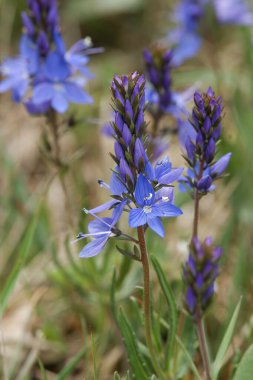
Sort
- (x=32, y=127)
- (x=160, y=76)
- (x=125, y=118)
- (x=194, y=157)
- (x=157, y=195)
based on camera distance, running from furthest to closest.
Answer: (x=32, y=127)
(x=160, y=76)
(x=194, y=157)
(x=157, y=195)
(x=125, y=118)

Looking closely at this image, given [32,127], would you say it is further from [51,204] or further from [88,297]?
[88,297]

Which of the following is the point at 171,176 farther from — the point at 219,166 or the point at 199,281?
the point at 199,281

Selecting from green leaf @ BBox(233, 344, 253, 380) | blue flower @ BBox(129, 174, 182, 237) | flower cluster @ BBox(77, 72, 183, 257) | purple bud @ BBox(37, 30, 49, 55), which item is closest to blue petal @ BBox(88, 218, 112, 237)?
flower cluster @ BBox(77, 72, 183, 257)

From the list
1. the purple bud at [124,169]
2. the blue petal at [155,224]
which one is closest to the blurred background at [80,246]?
the blue petal at [155,224]

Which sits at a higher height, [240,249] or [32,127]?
[32,127]

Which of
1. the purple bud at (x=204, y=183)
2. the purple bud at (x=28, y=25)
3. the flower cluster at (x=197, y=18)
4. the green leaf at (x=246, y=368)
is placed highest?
the flower cluster at (x=197, y=18)

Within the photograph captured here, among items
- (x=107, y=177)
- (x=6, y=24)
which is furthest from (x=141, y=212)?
(x=6, y=24)

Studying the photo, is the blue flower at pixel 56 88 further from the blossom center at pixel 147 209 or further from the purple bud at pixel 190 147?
the blossom center at pixel 147 209
